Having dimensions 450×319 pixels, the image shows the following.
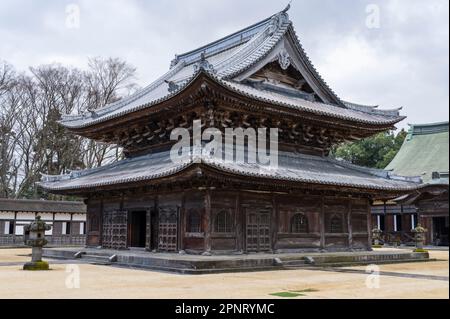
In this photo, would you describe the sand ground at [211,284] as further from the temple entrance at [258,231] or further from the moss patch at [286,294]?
the temple entrance at [258,231]

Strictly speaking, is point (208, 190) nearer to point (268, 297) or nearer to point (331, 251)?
point (331, 251)

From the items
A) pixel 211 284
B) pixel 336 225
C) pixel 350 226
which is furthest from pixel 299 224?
pixel 211 284

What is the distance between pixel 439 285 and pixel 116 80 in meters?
46.8

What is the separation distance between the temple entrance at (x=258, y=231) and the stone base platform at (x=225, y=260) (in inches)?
20.2

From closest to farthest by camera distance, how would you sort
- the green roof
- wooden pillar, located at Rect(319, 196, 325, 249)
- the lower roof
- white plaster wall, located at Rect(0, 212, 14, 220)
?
the lower roof
wooden pillar, located at Rect(319, 196, 325, 249)
the green roof
white plaster wall, located at Rect(0, 212, 14, 220)

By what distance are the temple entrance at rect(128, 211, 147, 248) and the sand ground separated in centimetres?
667

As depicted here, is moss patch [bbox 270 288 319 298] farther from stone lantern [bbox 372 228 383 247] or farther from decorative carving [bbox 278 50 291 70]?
stone lantern [bbox 372 228 383 247]

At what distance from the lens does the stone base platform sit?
18547mm

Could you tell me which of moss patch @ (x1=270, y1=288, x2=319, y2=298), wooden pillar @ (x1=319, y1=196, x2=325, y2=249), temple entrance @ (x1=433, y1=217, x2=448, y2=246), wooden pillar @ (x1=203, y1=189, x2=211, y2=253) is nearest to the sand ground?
moss patch @ (x1=270, y1=288, x2=319, y2=298)

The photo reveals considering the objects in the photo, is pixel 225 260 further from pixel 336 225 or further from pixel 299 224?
pixel 336 225

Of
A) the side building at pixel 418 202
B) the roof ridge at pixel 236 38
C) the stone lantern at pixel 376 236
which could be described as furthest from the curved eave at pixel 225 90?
the stone lantern at pixel 376 236

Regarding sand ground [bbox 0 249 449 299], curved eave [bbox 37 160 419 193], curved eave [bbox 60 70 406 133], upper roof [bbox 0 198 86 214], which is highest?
curved eave [bbox 60 70 406 133]

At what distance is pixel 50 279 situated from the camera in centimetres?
1557
